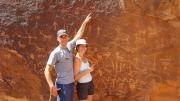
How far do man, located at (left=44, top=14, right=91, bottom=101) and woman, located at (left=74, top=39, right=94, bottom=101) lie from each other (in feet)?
0.21

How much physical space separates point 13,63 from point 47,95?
509mm

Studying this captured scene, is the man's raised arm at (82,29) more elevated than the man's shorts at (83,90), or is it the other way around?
the man's raised arm at (82,29)

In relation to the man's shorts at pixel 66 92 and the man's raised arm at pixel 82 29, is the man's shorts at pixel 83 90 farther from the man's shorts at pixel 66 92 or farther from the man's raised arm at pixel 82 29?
the man's raised arm at pixel 82 29

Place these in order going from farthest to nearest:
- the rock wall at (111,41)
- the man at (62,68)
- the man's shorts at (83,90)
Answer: the rock wall at (111,41) < the man's shorts at (83,90) < the man at (62,68)

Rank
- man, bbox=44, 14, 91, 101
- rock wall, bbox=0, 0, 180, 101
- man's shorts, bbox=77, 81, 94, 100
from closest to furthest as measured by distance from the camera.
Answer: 1. man, bbox=44, 14, 91, 101
2. man's shorts, bbox=77, 81, 94, 100
3. rock wall, bbox=0, 0, 180, 101

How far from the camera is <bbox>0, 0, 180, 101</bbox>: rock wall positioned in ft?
14.7

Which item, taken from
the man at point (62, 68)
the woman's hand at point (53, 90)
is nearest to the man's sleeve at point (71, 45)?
the man at point (62, 68)

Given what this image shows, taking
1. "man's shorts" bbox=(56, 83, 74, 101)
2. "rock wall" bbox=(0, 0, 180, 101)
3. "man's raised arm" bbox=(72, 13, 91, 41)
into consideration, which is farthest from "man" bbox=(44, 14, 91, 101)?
"rock wall" bbox=(0, 0, 180, 101)

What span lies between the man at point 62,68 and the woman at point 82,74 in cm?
6

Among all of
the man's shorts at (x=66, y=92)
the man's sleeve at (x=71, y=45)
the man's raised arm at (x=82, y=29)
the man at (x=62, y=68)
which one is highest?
the man's raised arm at (x=82, y=29)

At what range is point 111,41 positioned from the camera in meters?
4.58

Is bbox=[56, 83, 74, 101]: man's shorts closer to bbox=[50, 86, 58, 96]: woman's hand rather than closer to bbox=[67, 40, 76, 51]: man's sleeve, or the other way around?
bbox=[50, 86, 58, 96]: woman's hand

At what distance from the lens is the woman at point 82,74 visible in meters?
4.21

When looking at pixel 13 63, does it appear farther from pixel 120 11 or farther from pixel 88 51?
pixel 120 11
